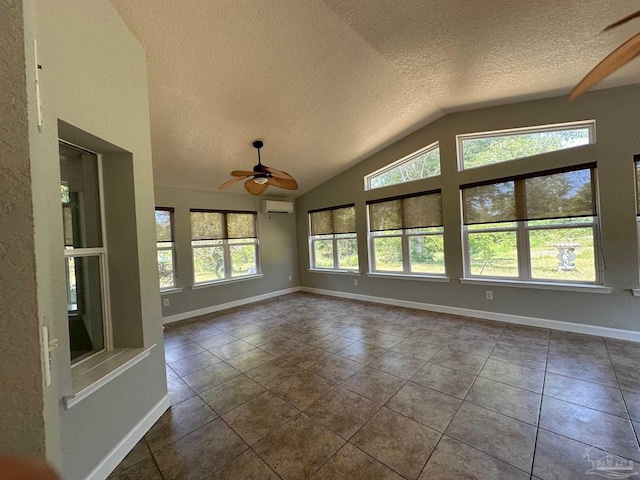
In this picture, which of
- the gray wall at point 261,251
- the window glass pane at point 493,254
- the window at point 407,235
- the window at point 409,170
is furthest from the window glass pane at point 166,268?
the window glass pane at point 493,254

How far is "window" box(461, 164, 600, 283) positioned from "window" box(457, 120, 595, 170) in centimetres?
35

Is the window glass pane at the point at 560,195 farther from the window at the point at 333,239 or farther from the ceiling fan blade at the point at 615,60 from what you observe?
the window at the point at 333,239

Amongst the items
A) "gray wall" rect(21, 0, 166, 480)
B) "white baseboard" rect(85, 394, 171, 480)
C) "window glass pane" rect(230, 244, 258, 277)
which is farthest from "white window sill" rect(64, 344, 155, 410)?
"window glass pane" rect(230, 244, 258, 277)

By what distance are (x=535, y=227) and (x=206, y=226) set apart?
5425 millimetres

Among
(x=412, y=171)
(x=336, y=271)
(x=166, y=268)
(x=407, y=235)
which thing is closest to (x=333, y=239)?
(x=336, y=271)

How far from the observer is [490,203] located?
3799 millimetres

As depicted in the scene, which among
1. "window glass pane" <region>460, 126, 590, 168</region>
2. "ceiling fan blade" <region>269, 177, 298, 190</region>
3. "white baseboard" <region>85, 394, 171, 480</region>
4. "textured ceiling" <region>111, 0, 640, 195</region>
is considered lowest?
"white baseboard" <region>85, 394, 171, 480</region>

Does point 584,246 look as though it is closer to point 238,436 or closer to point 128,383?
point 238,436

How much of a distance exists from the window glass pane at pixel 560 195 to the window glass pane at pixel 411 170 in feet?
4.41

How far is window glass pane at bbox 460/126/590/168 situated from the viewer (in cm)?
326

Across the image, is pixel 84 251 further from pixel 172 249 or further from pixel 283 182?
pixel 172 249

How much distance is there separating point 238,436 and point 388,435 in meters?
1.05

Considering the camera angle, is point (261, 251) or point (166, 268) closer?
point (166, 268)

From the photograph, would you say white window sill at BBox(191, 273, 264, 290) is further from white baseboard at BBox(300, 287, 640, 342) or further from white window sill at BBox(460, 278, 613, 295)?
white window sill at BBox(460, 278, 613, 295)
